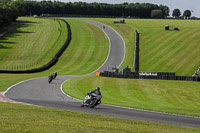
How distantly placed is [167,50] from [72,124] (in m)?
69.1

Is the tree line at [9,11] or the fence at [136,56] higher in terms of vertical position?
the tree line at [9,11]

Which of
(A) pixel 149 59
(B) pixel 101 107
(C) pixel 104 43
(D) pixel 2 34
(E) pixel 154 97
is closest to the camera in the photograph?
(B) pixel 101 107

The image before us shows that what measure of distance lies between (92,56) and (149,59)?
14.6m

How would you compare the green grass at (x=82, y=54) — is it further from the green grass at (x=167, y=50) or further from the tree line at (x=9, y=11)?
the tree line at (x=9, y=11)

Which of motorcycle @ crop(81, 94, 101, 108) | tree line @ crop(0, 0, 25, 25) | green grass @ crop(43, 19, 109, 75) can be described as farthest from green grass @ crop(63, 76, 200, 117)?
tree line @ crop(0, 0, 25, 25)

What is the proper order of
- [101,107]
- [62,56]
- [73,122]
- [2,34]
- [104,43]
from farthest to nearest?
[2,34]
[104,43]
[62,56]
[101,107]
[73,122]

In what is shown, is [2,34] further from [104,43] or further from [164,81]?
[164,81]

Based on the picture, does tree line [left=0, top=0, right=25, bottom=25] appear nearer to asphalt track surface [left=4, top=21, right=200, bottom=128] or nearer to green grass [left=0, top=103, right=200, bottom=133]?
asphalt track surface [left=4, top=21, right=200, bottom=128]

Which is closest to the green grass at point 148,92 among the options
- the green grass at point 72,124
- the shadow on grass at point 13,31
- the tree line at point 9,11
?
the green grass at point 72,124

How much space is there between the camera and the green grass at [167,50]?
72125mm

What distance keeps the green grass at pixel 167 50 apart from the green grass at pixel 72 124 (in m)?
47.6

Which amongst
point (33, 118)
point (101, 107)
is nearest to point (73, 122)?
point (33, 118)

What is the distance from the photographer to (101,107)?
2761 centimetres

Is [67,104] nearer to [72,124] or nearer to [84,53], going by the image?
[72,124]
